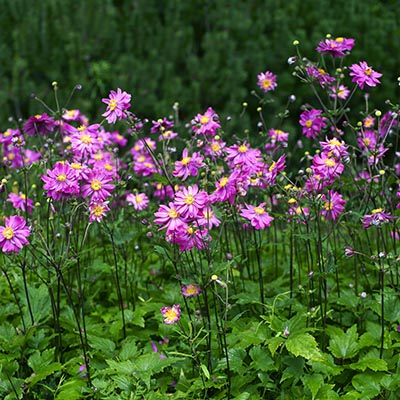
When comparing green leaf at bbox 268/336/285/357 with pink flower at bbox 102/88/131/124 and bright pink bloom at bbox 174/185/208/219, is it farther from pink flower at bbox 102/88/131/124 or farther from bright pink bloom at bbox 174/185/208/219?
pink flower at bbox 102/88/131/124

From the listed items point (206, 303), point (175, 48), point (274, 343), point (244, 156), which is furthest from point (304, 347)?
point (175, 48)

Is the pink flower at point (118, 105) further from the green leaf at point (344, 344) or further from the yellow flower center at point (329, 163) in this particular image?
the green leaf at point (344, 344)

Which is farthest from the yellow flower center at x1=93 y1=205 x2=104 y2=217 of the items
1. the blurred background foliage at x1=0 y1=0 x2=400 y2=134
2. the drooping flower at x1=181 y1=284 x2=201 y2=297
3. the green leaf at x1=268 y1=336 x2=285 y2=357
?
the blurred background foliage at x1=0 y1=0 x2=400 y2=134

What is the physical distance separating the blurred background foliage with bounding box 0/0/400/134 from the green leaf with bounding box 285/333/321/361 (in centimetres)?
497

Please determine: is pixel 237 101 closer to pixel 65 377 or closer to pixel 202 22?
pixel 202 22

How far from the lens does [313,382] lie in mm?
2584

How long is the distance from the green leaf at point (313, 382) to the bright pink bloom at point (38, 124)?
1.53 metres

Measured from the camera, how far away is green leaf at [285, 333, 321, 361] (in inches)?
94.4

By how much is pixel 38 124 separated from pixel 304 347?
5.04ft

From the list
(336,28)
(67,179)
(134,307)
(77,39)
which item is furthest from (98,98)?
(67,179)

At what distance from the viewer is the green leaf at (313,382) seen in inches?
99.9

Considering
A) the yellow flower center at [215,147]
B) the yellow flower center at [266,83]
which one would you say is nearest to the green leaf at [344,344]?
the yellow flower center at [215,147]

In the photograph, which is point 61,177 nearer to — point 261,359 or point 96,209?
point 96,209

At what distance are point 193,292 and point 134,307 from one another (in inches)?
30.5
